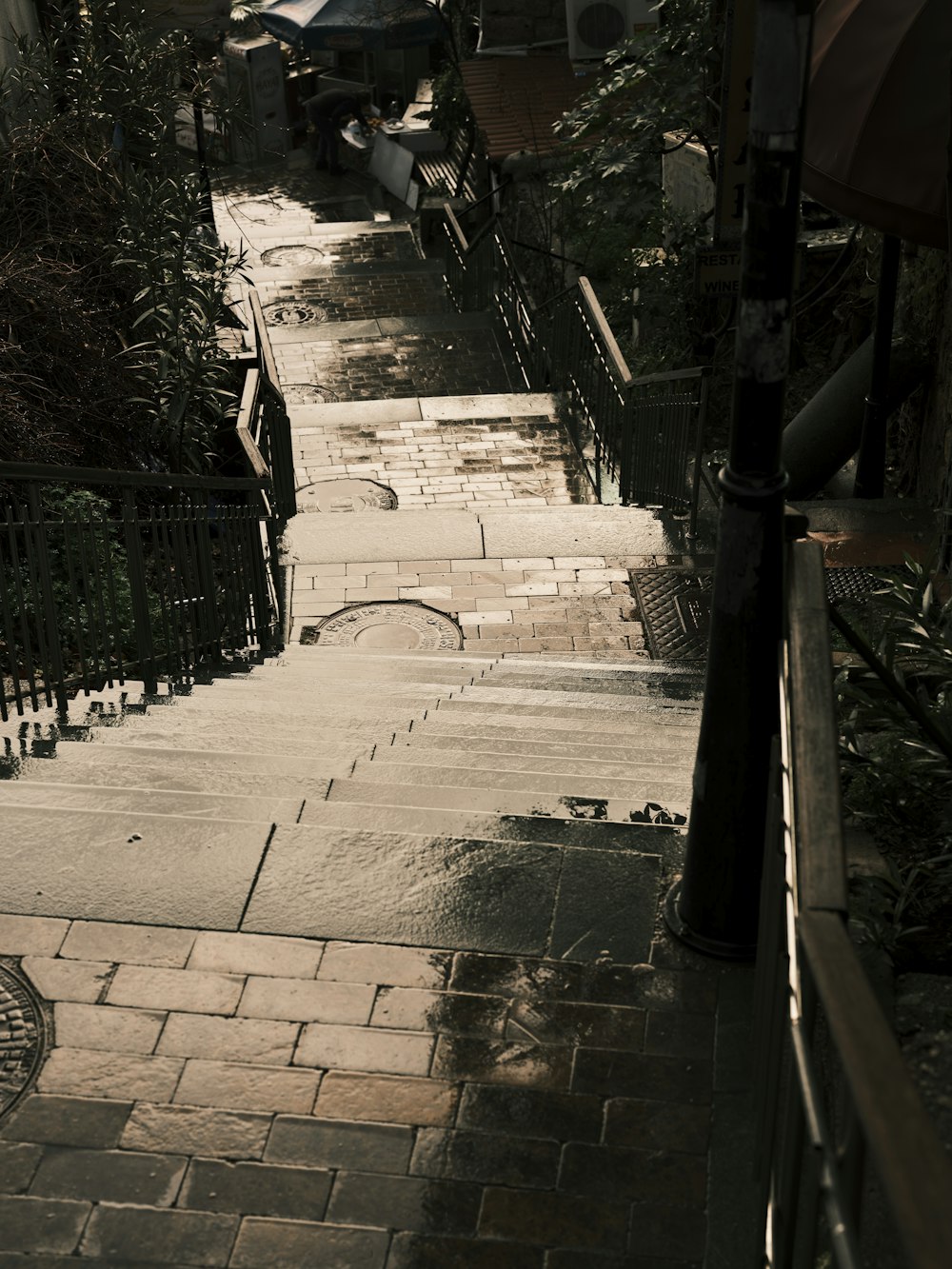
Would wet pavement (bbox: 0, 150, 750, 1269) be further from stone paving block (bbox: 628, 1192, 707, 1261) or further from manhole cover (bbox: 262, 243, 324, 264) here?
manhole cover (bbox: 262, 243, 324, 264)

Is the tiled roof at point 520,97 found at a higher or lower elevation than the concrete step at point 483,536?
higher

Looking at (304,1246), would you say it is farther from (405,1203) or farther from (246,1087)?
(246,1087)

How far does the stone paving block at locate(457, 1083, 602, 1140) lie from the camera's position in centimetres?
335

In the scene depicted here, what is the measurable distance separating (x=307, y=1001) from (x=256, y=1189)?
66 cm

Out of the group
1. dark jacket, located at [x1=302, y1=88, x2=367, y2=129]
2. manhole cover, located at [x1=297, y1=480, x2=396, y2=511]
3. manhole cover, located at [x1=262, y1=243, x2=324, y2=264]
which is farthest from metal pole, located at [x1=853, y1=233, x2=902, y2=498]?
dark jacket, located at [x1=302, y1=88, x2=367, y2=129]

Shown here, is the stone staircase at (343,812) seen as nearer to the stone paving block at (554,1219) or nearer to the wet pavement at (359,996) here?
the wet pavement at (359,996)

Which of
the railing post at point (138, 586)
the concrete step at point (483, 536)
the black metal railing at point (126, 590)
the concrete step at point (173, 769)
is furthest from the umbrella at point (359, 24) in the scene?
the concrete step at point (173, 769)

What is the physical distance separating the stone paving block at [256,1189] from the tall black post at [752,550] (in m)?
1.35

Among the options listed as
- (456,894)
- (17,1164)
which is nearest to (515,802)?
(456,894)

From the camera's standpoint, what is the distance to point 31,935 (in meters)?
4.03

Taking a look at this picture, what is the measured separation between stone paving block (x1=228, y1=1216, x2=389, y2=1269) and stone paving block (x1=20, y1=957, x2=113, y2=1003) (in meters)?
0.97

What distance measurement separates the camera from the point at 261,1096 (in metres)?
3.43

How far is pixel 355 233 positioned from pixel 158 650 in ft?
54.2

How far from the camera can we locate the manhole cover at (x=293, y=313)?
62.1 ft
